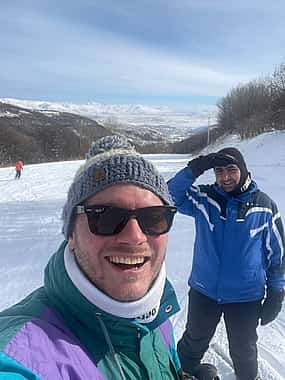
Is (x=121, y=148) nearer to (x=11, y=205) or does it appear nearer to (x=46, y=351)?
(x=46, y=351)

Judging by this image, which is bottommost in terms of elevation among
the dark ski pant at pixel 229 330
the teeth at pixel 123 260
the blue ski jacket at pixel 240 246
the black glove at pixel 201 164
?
the dark ski pant at pixel 229 330

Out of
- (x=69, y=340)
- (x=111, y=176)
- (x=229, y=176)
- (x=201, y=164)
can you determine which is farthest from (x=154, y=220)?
(x=201, y=164)

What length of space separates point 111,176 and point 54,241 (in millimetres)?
5877

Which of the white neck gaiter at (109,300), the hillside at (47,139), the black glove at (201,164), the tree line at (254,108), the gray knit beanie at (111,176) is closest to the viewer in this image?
the white neck gaiter at (109,300)

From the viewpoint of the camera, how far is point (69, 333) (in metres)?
0.93

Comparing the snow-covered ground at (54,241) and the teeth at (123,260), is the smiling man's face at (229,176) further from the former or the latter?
the snow-covered ground at (54,241)

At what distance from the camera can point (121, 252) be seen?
1.03m

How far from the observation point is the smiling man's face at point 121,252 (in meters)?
1.01

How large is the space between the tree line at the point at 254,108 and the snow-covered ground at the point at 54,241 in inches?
219

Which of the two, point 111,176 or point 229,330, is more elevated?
point 111,176

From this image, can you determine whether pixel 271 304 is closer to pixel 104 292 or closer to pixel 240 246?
pixel 240 246

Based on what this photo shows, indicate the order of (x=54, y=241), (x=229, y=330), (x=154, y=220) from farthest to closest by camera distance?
(x=54, y=241)
(x=229, y=330)
(x=154, y=220)

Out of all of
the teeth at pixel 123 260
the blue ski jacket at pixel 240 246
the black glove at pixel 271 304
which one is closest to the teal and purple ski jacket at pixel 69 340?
the teeth at pixel 123 260

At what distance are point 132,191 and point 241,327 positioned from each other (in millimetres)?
1613
